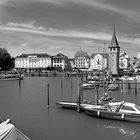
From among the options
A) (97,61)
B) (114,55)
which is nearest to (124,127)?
(114,55)

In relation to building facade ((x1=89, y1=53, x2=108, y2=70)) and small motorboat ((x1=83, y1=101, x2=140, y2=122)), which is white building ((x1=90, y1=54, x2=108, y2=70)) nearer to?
building facade ((x1=89, y1=53, x2=108, y2=70))

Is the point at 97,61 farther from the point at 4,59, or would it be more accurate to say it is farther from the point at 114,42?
the point at 4,59

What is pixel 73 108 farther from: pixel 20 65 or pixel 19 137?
pixel 20 65

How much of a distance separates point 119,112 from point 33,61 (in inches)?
6575

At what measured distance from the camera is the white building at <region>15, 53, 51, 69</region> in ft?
622

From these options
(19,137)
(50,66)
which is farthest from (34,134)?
(50,66)

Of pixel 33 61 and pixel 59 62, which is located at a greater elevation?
pixel 33 61

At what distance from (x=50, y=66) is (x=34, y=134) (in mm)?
165701

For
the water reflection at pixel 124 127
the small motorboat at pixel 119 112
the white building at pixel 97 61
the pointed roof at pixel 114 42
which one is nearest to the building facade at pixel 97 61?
the white building at pixel 97 61

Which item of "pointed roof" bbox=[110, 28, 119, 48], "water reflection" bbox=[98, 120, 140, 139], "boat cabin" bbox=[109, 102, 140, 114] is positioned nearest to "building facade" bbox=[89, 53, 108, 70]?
"pointed roof" bbox=[110, 28, 119, 48]

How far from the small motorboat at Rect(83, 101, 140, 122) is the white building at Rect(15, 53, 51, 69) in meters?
160

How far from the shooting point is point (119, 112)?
28047mm

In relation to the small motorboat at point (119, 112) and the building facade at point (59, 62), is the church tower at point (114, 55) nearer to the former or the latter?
the building facade at point (59, 62)

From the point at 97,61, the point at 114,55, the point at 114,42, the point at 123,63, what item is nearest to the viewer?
the point at 114,42
